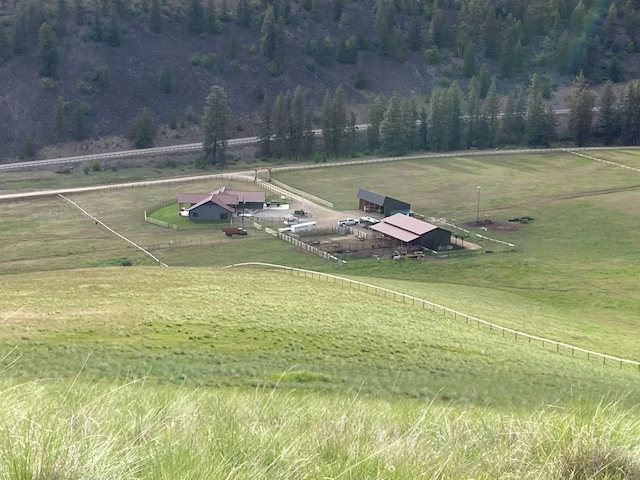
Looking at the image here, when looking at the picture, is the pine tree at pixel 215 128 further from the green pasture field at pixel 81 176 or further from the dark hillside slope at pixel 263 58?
the dark hillside slope at pixel 263 58

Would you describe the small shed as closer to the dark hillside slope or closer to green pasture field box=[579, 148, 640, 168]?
green pasture field box=[579, 148, 640, 168]

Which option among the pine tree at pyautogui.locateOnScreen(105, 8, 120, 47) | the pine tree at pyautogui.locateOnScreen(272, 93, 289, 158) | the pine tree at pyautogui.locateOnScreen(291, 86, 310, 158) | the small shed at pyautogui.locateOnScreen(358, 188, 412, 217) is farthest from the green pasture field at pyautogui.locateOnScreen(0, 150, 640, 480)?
the pine tree at pyautogui.locateOnScreen(105, 8, 120, 47)

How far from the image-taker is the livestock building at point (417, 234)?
178 feet

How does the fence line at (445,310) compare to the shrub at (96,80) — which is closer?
the fence line at (445,310)

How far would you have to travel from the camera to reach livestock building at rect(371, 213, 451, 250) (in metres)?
54.3

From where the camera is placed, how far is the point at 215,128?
92.6 meters

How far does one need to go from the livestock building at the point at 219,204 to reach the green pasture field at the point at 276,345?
23.7 m

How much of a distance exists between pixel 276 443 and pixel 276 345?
63.6ft

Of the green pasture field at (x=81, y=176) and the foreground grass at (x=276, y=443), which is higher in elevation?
the foreground grass at (x=276, y=443)

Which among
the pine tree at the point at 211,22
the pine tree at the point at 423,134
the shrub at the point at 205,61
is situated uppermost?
the pine tree at the point at 211,22

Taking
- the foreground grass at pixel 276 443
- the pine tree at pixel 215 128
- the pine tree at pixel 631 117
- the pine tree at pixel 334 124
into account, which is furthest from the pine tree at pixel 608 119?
the foreground grass at pixel 276 443

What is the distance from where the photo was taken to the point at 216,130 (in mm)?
92812

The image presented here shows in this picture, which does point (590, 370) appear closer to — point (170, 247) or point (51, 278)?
point (51, 278)

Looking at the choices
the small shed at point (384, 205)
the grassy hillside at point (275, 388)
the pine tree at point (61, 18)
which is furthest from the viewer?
the pine tree at point (61, 18)
